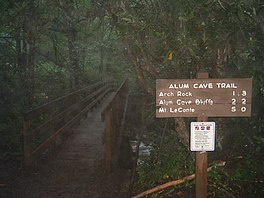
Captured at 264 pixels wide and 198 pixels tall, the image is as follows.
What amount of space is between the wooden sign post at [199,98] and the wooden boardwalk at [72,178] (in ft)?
7.75

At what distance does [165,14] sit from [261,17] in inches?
52.0

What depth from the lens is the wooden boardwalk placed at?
579cm

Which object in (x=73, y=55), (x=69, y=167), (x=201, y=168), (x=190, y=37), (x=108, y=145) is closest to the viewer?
(x=201, y=168)

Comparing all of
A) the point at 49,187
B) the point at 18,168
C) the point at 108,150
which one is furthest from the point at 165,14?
the point at 18,168

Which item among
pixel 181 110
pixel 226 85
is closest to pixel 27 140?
pixel 181 110

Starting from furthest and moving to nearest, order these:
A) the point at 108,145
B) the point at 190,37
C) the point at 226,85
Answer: the point at 108,145
the point at 190,37
the point at 226,85

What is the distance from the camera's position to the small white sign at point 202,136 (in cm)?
407

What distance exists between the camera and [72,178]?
6.45 m

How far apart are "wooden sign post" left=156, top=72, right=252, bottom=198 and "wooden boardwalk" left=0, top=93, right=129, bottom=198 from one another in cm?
236

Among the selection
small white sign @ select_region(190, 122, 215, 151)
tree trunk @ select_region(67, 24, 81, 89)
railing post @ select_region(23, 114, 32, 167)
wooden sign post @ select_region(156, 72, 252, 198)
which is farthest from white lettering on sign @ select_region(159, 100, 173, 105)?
tree trunk @ select_region(67, 24, 81, 89)

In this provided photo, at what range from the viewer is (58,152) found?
793cm

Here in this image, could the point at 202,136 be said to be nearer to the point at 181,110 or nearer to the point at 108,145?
the point at 181,110

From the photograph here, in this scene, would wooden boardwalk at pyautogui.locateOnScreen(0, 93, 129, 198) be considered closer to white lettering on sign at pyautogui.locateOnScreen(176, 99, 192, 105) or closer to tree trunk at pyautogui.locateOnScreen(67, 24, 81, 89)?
white lettering on sign at pyautogui.locateOnScreen(176, 99, 192, 105)

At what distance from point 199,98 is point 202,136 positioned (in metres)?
0.45
